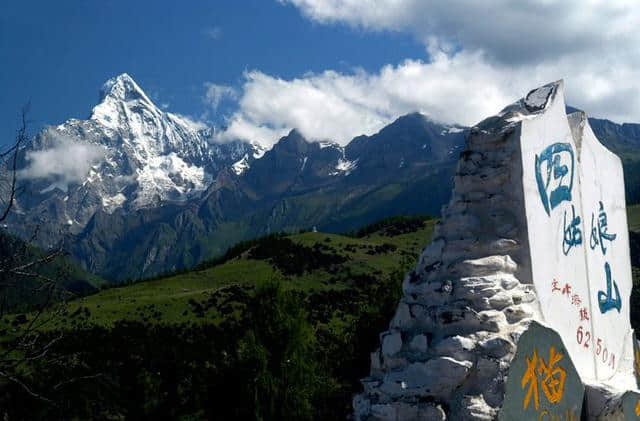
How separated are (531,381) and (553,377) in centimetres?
72

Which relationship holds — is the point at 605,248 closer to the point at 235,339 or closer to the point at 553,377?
the point at 553,377

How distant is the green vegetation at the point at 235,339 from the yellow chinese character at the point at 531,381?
141 inches

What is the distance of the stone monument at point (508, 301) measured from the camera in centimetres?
708

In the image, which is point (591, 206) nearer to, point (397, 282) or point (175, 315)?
point (397, 282)

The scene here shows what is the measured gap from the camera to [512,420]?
276 inches

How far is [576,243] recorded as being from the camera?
31.4 ft

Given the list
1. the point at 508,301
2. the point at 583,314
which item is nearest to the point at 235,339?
the point at 583,314

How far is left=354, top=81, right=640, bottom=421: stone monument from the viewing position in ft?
23.2

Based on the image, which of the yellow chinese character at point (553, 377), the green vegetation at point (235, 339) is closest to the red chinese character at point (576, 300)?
the yellow chinese character at point (553, 377)

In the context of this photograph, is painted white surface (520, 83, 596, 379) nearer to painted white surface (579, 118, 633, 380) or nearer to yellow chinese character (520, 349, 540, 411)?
painted white surface (579, 118, 633, 380)

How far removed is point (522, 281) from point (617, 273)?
5.02 meters

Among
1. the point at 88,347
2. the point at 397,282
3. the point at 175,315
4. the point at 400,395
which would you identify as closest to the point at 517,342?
the point at 400,395

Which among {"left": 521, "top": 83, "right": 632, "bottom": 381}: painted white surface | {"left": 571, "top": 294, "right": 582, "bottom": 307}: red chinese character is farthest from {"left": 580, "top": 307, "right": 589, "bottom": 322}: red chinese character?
{"left": 571, "top": 294, "right": 582, "bottom": 307}: red chinese character

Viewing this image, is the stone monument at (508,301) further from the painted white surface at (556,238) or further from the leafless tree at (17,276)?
the leafless tree at (17,276)
